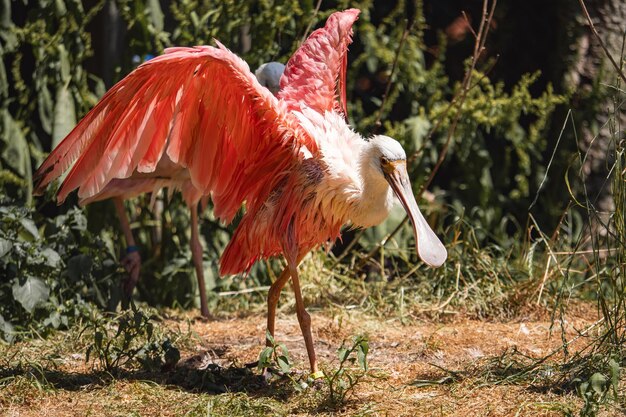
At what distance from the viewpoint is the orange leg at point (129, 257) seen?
619cm

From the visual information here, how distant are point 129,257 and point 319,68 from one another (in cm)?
194

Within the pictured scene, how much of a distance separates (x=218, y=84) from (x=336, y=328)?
64.9 inches

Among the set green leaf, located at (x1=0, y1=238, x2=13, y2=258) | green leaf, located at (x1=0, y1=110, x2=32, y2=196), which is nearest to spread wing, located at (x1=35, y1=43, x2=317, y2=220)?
green leaf, located at (x1=0, y1=238, x2=13, y2=258)

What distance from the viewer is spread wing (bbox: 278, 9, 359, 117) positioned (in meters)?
5.14

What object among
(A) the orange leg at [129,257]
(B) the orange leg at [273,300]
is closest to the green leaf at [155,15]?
(A) the orange leg at [129,257]

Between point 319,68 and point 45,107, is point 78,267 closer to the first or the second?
point 45,107

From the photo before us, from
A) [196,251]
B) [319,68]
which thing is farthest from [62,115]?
[319,68]

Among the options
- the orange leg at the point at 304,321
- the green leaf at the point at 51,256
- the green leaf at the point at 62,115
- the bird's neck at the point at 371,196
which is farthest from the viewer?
the green leaf at the point at 62,115

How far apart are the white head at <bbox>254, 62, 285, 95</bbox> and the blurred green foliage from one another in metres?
0.50

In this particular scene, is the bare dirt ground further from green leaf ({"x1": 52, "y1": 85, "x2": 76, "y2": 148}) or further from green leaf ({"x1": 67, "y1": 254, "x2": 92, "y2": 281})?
green leaf ({"x1": 52, "y1": 85, "x2": 76, "y2": 148})

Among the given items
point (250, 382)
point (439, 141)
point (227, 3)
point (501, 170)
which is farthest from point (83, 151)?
point (501, 170)

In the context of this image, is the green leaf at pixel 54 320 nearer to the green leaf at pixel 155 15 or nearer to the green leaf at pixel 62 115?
the green leaf at pixel 62 115

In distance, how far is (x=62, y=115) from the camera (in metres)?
6.45

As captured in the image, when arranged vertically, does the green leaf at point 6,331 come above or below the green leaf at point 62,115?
below
